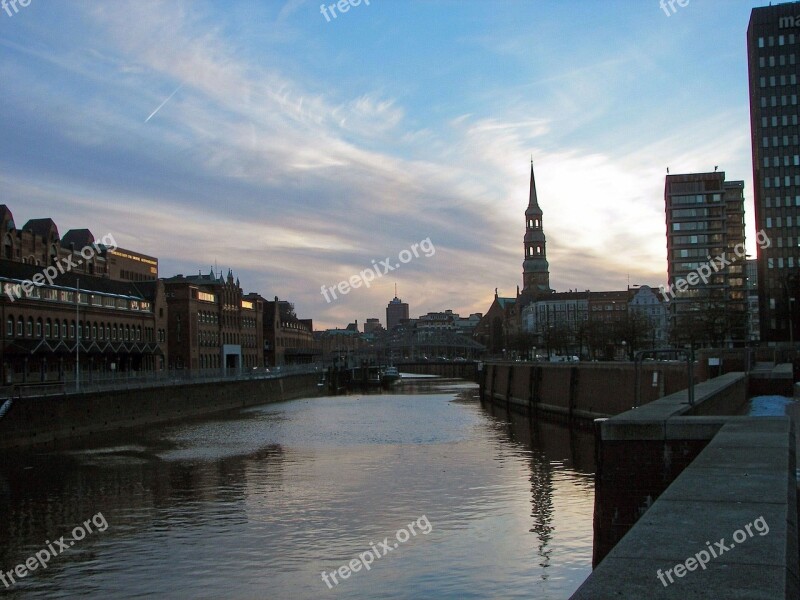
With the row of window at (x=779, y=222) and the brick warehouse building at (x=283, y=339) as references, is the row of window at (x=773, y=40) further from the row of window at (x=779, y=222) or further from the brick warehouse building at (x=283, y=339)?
the brick warehouse building at (x=283, y=339)

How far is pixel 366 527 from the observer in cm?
2541

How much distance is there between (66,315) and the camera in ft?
236

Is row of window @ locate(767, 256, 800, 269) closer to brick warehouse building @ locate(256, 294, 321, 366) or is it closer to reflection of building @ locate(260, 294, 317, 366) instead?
brick warehouse building @ locate(256, 294, 321, 366)

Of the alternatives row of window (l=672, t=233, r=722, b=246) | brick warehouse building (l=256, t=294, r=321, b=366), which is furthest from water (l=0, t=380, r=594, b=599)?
brick warehouse building (l=256, t=294, r=321, b=366)

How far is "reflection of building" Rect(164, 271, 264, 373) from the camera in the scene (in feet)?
342

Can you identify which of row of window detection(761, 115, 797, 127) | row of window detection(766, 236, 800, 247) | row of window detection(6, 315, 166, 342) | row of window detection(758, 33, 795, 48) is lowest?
row of window detection(6, 315, 166, 342)

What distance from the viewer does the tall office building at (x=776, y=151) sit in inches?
4284

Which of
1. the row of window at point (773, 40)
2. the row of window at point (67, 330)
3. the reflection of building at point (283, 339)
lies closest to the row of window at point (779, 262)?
the row of window at point (773, 40)

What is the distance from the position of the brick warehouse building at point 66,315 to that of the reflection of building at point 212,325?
768 cm

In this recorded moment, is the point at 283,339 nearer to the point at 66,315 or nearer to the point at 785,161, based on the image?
the point at 66,315

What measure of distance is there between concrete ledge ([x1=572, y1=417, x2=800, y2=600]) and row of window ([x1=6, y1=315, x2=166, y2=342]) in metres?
62.6

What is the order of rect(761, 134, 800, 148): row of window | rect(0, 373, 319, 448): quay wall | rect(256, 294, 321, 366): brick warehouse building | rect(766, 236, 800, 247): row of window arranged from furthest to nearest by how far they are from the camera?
rect(256, 294, 321, 366): brick warehouse building < rect(766, 236, 800, 247): row of window < rect(761, 134, 800, 148): row of window < rect(0, 373, 319, 448): quay wall

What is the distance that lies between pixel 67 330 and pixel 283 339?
8546 centimetres

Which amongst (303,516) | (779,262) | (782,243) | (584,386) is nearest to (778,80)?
(782,243)
